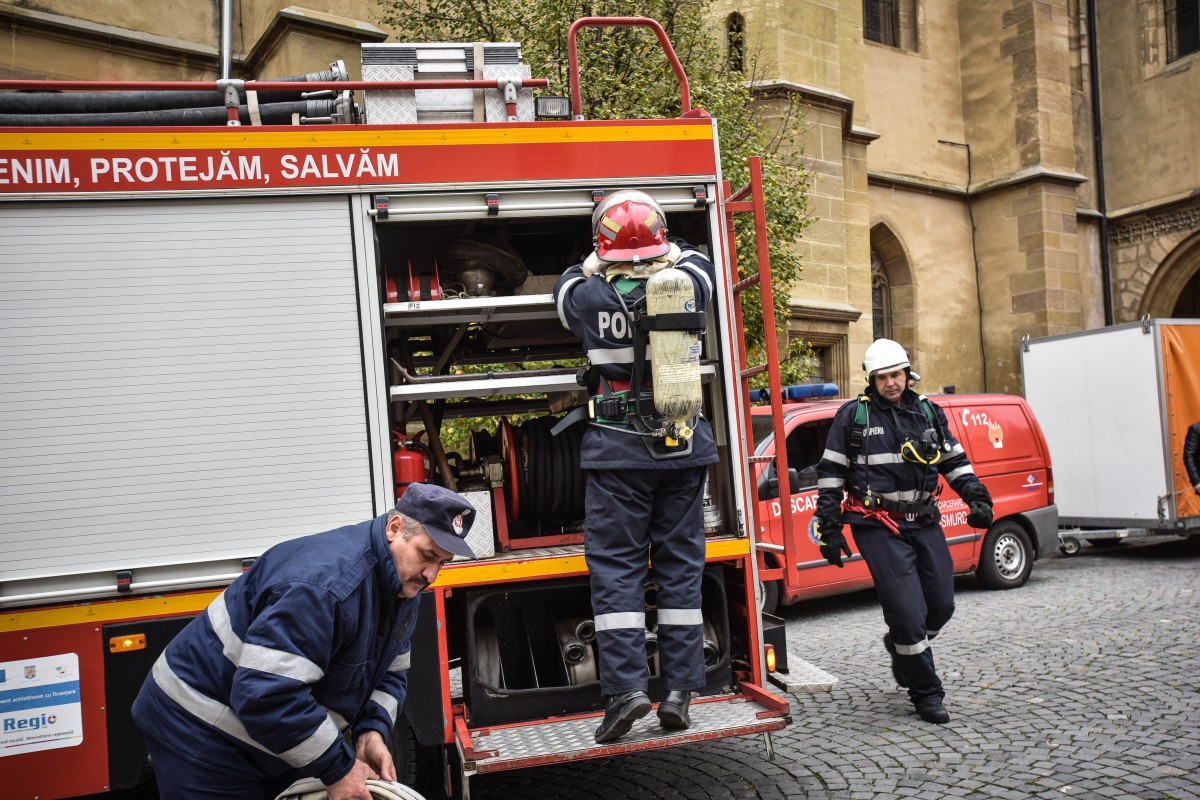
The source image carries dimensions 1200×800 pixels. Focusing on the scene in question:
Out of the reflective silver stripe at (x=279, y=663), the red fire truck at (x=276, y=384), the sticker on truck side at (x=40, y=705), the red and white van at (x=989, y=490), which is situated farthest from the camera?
the red and white van at (x=989, y=490)

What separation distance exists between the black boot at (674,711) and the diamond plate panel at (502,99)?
2.61 metres

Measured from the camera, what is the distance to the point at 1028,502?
10.0m

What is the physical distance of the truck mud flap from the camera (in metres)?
3.81

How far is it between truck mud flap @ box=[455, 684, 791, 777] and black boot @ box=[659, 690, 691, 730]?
3 cm

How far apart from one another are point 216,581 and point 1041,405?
11393mm

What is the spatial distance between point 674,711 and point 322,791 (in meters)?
1.65

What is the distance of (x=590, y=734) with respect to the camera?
406 centimetres

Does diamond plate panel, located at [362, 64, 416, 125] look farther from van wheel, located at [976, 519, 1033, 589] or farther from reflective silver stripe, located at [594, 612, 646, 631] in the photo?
van wheel, located at [976, 519, 1033, 589]

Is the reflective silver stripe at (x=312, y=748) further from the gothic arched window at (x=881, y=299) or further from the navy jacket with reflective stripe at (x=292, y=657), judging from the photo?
the gothic arched window at (x=881, y=299)

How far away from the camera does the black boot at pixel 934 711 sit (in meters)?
5.41

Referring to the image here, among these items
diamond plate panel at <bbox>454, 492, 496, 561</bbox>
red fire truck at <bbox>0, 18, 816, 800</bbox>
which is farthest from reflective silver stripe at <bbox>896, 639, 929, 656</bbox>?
diamond plate panel at <bbox>454, 492, 496, 561</bbox>

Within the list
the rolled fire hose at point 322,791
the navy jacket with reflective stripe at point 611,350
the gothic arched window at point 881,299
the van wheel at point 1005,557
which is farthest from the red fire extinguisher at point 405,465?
the gothic arched window at point 881,299

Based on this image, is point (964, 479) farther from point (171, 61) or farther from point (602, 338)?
point (171, 61)

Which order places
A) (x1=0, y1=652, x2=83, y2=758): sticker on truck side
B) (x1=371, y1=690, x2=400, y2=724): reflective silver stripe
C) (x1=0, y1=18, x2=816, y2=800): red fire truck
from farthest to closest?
(x1=0, y1=18, x2=816, y2=800): red fire truck → (x1=0, y1=652, x2=83, y2=758): sticker on truck side → (x1=371, y1=690, x2=400, y2=724): reflective silver stripe
